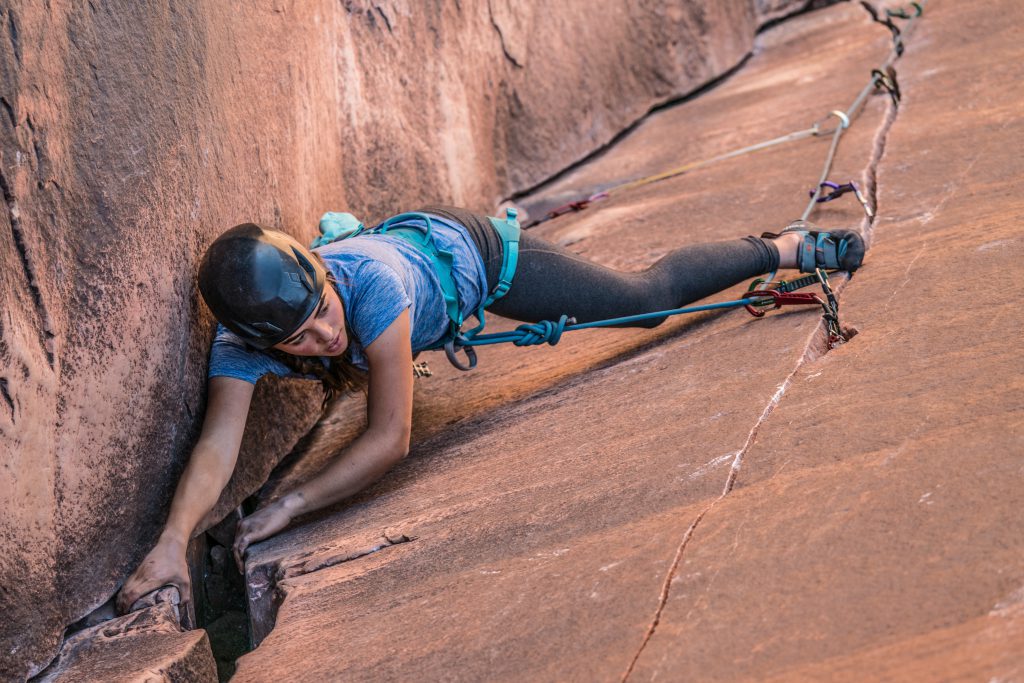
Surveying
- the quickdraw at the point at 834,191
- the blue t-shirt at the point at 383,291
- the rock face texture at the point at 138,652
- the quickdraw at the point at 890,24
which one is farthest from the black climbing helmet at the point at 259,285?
the quickdraw at the point at 890,24

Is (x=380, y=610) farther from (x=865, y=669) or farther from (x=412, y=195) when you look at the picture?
(x=412, y=195)

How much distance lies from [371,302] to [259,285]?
0.26 meters

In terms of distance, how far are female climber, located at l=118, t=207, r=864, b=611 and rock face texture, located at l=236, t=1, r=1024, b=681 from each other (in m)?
0.12

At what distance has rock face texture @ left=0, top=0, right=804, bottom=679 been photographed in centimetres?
172

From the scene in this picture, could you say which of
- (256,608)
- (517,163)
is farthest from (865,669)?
(517,163)

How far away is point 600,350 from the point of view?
9.00ft

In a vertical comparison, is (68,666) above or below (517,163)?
below

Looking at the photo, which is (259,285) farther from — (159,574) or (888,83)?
(888,83)

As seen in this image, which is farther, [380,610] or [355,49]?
[355,49]

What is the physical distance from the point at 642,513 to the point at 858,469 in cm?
35

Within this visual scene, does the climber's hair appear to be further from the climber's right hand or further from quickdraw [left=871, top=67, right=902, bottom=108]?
quickdraw [left=871, top=67, right=902, bottom=108]

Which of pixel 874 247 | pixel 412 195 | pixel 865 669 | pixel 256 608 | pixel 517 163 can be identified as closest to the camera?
pixel 865 669

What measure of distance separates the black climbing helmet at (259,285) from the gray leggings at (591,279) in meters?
0.61

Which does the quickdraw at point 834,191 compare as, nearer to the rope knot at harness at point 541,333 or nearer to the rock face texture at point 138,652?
the rope knot at harness at point 541,333
